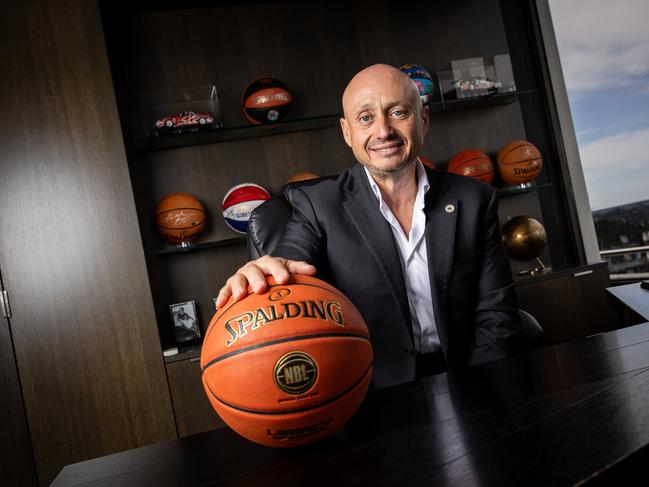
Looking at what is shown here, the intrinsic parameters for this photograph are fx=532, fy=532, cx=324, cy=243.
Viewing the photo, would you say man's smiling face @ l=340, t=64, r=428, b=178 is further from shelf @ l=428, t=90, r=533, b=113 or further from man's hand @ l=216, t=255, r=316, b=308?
shelf @ l=428, t=90, r=533, b=113

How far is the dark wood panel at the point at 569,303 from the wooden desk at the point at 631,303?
0.97 m

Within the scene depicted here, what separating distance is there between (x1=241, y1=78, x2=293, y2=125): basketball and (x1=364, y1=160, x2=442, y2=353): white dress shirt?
4.61ft

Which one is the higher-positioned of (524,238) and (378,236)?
(378,236)

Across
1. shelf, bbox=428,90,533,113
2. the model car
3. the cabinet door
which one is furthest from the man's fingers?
the model car

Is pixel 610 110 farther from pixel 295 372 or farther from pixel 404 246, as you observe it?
pixel 295 372

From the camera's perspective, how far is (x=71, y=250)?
2559 millimetres

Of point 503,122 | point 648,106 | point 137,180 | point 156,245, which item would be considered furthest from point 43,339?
point 648,106

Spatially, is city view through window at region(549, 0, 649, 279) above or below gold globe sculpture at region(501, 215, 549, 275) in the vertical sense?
above

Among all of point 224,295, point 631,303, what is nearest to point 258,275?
point 224,295

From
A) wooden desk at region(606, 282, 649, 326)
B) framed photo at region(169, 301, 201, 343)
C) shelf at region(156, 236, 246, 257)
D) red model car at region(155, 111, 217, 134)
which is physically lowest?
wooden desk at region(606, 282, 649, 326)

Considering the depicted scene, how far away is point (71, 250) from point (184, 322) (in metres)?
0.72

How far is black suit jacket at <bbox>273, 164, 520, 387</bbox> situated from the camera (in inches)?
63.4

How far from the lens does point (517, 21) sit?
3725 millimetres

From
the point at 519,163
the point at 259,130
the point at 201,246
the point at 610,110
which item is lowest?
the point at 201,246
